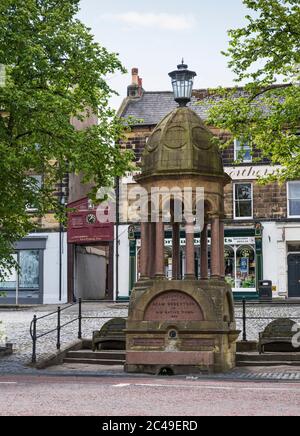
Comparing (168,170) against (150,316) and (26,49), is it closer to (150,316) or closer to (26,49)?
(150,316)

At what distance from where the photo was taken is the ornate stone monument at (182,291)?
15.3 metres

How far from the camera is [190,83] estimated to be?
55.8 feet

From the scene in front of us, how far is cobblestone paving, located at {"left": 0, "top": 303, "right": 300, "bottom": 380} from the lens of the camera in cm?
1492

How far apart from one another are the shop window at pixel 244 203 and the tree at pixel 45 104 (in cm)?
2008

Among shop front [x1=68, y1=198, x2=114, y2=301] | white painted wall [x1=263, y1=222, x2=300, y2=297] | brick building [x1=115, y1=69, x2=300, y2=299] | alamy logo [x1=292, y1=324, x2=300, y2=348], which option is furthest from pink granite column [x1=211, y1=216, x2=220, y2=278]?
shop front [x1=68, y1=198, x2=114, y2=301]

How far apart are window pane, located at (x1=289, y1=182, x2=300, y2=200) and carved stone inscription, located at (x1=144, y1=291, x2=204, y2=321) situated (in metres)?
24.7

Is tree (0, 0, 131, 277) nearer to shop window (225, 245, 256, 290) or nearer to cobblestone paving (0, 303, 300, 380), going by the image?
cobblestone paving (0, 303, 300, 380)

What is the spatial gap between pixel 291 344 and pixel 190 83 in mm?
6257

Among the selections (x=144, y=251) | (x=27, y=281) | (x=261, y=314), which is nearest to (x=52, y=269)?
(x=27, y=281)

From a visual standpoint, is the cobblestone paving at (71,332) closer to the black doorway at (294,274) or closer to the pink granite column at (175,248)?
the pink granite column at (175,248)

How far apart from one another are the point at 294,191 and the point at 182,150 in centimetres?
2423

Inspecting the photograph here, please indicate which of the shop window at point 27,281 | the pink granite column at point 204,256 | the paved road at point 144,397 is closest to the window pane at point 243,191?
the shop window at point 27,281

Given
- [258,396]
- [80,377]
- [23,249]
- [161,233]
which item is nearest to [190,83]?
[161,233]

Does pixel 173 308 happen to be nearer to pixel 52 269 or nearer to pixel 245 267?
pixel 245 267
